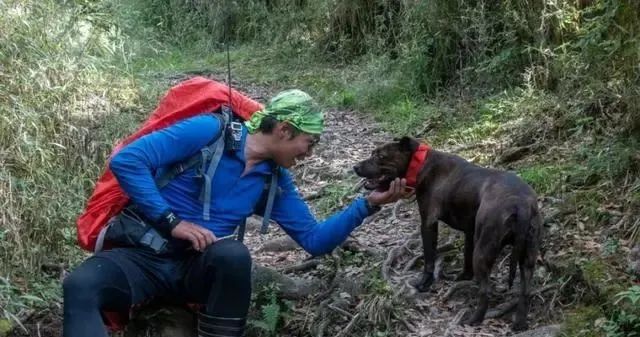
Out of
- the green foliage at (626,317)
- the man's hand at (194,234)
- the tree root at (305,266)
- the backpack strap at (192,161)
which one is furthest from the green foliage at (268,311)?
the green foliage at (626,317)

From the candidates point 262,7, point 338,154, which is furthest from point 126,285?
point 262,7

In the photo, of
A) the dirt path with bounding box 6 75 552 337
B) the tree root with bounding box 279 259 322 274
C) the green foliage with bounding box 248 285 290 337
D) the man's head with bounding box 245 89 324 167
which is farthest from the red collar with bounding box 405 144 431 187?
the man's head with bounding box 245 89 324 167

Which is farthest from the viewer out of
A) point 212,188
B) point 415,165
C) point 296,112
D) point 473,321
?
point 415,165

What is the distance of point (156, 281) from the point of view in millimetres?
4051

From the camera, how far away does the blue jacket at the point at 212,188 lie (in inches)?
151

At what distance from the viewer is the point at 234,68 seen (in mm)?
13398

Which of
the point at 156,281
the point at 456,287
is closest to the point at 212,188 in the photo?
the point at 156,281

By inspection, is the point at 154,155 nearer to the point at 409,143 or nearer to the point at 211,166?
the point at 211,166

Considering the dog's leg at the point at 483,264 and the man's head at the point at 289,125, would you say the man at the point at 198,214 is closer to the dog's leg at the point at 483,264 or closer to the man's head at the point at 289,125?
the man's head at the point at 289,125

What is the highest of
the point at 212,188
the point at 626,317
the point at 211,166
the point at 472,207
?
the point at 211,166

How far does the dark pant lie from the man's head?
505mm

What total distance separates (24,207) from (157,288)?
1663mm

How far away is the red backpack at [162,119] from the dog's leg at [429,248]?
146cm

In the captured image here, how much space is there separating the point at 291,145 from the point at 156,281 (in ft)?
3.02
